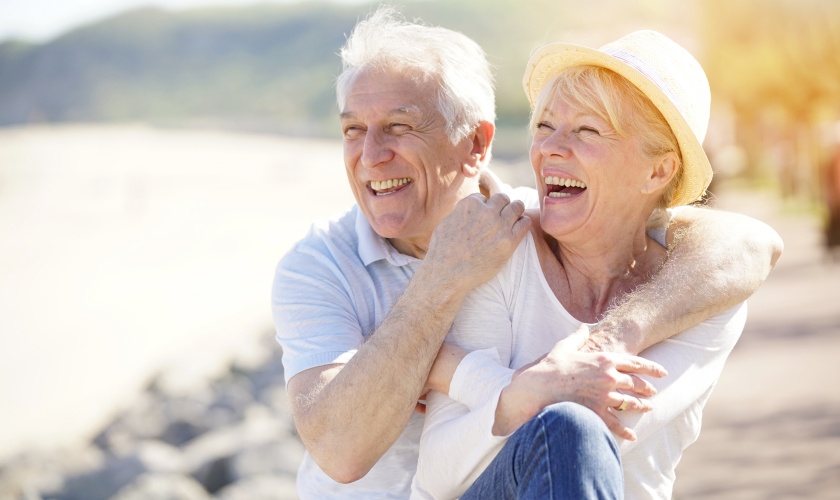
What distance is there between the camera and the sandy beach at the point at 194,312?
262 inches

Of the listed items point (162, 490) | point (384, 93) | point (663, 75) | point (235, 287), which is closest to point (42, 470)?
point (162, 490)

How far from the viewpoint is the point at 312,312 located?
2900 mm

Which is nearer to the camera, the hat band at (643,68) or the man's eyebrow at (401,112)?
the hat band at (643,68)

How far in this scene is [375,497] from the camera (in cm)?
294

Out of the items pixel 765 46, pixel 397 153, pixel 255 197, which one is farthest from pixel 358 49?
pixel 255 197

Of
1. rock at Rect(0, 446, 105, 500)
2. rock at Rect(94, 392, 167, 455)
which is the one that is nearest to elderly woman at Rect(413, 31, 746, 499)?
rock at Rect(0, 446, 105, 500)

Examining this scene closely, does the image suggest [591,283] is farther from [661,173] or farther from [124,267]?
[124,267]

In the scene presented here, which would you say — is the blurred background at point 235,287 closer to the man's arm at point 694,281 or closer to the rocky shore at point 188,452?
the rocky shore at point 188,452

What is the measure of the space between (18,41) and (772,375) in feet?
505

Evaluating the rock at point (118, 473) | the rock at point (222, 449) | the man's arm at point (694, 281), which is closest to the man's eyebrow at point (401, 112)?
the man's arm at point (694, 281)

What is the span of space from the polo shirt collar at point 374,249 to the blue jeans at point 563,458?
100 cm

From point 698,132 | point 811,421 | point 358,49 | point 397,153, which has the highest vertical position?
point 358,49

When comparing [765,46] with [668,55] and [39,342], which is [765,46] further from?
[668,55]

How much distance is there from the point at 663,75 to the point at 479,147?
937mm
